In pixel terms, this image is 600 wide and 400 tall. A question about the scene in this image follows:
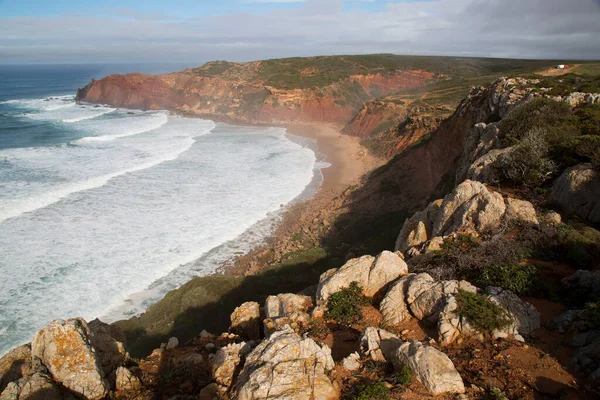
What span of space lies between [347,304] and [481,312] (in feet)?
9.11

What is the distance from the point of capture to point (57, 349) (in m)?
6.61

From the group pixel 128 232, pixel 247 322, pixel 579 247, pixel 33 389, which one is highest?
pixel 579 247

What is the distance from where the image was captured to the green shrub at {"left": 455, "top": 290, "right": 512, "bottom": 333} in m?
6.59

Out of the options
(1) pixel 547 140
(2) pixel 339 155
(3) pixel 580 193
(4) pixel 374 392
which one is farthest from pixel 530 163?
(2) pixel 339 155

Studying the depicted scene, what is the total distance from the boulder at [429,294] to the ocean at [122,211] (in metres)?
12.4

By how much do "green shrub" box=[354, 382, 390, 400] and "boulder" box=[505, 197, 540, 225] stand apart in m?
6.32

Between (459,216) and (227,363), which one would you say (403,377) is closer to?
(227,363)

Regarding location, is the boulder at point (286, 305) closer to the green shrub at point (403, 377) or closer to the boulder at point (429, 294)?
the boulder at point (429, 294)

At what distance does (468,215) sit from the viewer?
400 inches

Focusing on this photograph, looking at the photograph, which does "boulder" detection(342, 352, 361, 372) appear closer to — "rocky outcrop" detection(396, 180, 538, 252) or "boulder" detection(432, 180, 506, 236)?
"rocky outcrop" detection(396, 180, 538, 252)

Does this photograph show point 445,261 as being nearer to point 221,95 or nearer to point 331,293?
point 331,293

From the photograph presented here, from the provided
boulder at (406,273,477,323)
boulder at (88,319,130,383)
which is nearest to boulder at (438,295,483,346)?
boulder at (406,273,477,323)

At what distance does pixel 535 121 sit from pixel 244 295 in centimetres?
1290

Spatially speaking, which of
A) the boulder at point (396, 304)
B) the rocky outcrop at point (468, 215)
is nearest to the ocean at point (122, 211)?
the rocky outcrop at point (468, 215)
